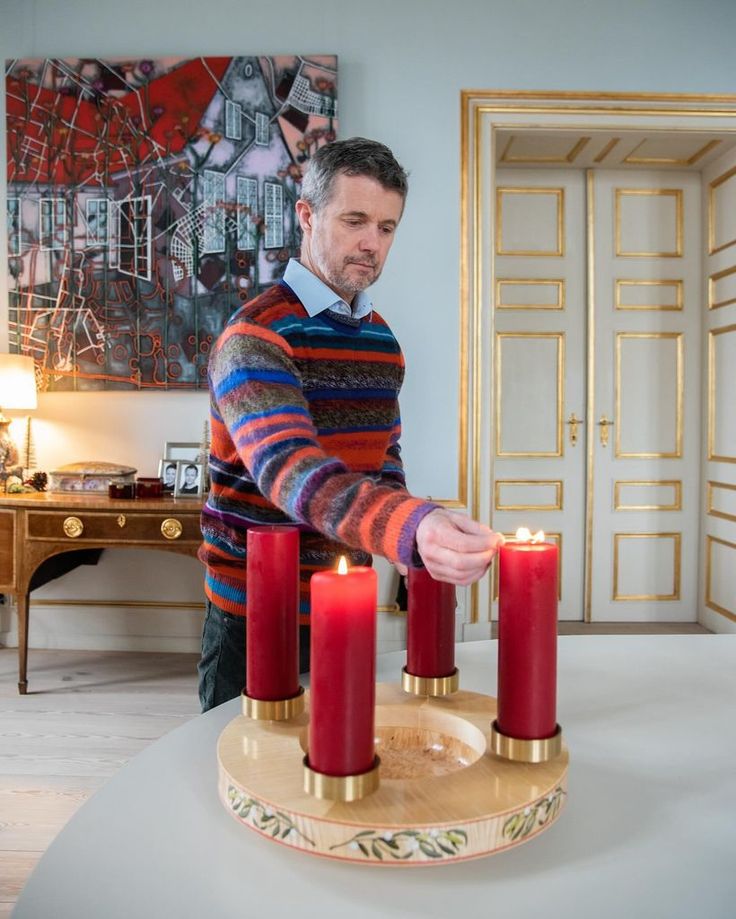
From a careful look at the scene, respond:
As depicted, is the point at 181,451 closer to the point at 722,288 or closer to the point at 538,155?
the point at 538,155

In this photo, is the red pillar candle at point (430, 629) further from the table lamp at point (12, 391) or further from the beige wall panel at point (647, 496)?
the beige wall panel at point (647, 496)

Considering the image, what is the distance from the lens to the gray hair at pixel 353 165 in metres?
1.13

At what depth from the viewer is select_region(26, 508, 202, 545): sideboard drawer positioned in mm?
3061

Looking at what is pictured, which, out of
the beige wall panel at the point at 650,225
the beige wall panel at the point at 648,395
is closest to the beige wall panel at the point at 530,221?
the beige wall panel at the point at 650,225

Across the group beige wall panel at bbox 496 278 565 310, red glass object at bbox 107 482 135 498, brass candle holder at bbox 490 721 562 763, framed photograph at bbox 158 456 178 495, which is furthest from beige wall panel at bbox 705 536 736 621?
brass candle holder at bbox 490 721 562 763

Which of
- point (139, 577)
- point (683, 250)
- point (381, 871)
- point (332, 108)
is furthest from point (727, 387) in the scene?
point (381, 871)

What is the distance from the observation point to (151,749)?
802 mm

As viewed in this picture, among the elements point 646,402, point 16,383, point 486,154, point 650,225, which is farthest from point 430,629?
point 650,225

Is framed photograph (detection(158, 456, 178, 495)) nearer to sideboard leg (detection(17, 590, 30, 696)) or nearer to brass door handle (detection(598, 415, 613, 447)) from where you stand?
sideboard leg (detection(17, 590, 30, 696))

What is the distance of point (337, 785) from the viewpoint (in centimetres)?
58

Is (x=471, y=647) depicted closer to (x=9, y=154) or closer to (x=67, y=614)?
(x=67, y=614)

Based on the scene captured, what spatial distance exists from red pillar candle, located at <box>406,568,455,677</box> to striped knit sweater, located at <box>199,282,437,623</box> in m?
0.09

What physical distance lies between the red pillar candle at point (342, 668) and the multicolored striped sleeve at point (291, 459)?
169mm

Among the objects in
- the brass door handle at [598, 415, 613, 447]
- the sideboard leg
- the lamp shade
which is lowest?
the sideboard leg
